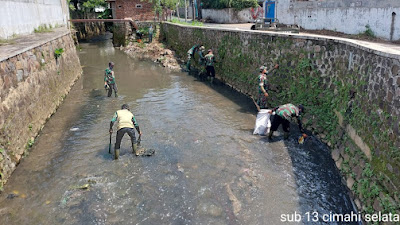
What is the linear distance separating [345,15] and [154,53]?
1489 cm

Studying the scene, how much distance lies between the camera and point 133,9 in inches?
1264

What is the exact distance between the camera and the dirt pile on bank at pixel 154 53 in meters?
23.0

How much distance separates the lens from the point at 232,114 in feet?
39.0

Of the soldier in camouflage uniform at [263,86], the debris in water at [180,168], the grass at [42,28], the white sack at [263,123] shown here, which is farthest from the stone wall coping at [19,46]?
the soldier in camouflage uniform at [263,86]

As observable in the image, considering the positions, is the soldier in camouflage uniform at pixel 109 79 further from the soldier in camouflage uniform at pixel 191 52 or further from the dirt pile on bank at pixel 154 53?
the dirt pile on bank at pixel 154 53

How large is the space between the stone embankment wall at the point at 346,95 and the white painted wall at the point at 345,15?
864 cm

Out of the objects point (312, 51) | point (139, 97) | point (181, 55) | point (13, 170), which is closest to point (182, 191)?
point (13, 170)

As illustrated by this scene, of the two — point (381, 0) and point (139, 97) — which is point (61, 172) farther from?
point (381, 0)

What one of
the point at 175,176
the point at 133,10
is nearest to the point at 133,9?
the point at 133,10

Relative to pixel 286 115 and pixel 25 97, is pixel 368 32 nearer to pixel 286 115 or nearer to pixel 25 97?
pixel 286 115

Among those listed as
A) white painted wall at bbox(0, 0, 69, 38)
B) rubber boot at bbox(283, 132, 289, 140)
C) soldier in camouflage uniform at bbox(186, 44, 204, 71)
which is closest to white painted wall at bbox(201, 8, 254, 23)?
soldier in camouflage uniform at bbox(186, 44, 204, 71)

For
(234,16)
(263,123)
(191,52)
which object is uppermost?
(234,16)

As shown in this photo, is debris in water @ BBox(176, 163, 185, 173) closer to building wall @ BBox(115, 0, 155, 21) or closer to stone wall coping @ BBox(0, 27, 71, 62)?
stone wall coping @ BBox(0, 27, 71, 62)

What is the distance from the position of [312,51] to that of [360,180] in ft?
16.3
